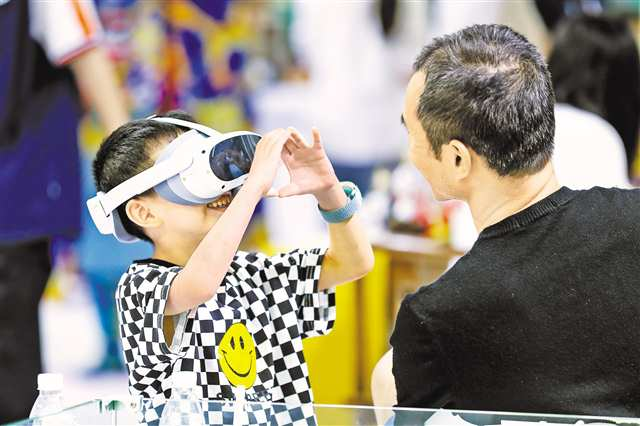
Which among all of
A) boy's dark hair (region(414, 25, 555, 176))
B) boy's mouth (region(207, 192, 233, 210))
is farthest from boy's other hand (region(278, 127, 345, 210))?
boy's dark hair (region(414, 25, 555, 176))

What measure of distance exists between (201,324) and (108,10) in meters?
3.06

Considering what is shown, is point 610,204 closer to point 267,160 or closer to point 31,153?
point 267,160

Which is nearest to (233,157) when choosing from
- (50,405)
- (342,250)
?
(342,250)

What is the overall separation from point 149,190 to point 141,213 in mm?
51

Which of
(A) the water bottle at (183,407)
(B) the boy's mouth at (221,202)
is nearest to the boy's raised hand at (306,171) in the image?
(B) the boy's mouth at (221,202)

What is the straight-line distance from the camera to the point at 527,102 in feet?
5.48

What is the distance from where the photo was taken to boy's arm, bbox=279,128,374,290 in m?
1.89

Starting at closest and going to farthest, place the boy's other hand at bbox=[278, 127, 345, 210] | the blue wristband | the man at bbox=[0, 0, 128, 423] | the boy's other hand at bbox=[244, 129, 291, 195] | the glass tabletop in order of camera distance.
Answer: the glass tabletop
the boy's other hand at bbox=[244, 129, 291, 195]
the boy's other hand at bbox=[278, 127, 345, 210]
the blue wristband
the man at bbox=[0, 0, 128, 423]

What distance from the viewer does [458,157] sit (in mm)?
1718

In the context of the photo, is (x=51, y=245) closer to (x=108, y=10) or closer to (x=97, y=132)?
(x=97, y=132)

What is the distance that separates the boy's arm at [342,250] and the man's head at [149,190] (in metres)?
0.20

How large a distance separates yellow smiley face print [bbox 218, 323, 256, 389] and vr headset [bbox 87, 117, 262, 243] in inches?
9.5

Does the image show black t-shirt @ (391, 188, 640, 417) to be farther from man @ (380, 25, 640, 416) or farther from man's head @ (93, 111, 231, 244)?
man's head @ (93, 111, 231, 244)

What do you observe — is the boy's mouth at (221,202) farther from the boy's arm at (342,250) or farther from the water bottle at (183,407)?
the water bottle at (183,407)
